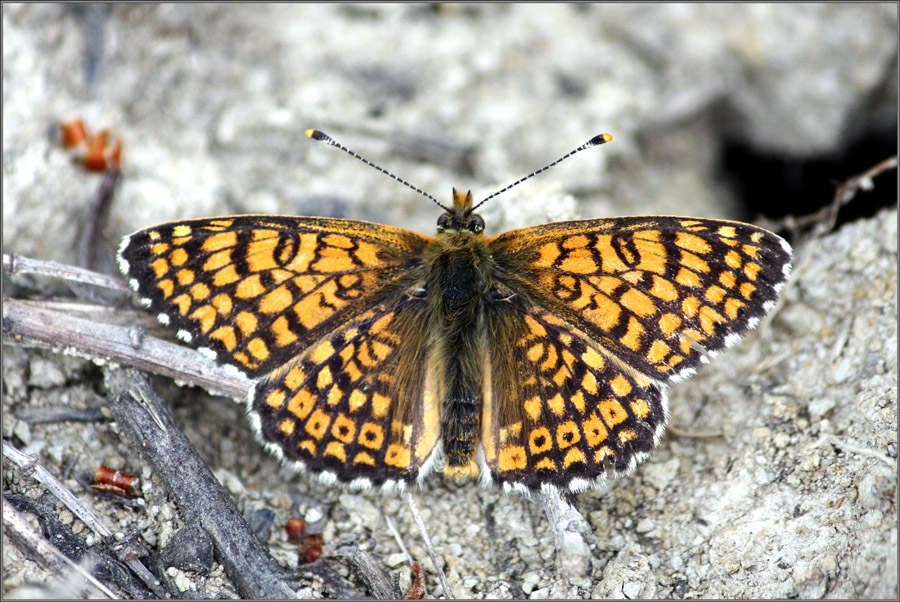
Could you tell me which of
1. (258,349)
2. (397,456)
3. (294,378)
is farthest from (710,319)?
(258,349)

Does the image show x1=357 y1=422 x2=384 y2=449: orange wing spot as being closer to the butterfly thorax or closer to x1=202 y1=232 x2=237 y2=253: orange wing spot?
the butterfly thorax

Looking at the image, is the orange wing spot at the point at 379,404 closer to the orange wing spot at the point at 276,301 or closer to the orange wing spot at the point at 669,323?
the orange wing spot at the point at 276,301

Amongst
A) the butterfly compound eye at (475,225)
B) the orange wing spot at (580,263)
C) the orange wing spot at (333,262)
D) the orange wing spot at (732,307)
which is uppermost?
the butterfly compound eye at (475,225)

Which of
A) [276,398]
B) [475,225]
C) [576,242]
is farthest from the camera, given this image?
[475,225]

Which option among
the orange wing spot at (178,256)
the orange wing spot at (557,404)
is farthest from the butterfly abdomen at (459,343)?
the orange wing spot at (178,256)

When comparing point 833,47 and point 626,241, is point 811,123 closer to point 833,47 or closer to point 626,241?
point 833,47

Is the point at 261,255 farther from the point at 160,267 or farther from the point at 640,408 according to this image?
the point at 640,408

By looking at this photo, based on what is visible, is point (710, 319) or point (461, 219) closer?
point (710, 319)

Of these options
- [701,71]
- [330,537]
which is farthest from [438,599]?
[701,71]
